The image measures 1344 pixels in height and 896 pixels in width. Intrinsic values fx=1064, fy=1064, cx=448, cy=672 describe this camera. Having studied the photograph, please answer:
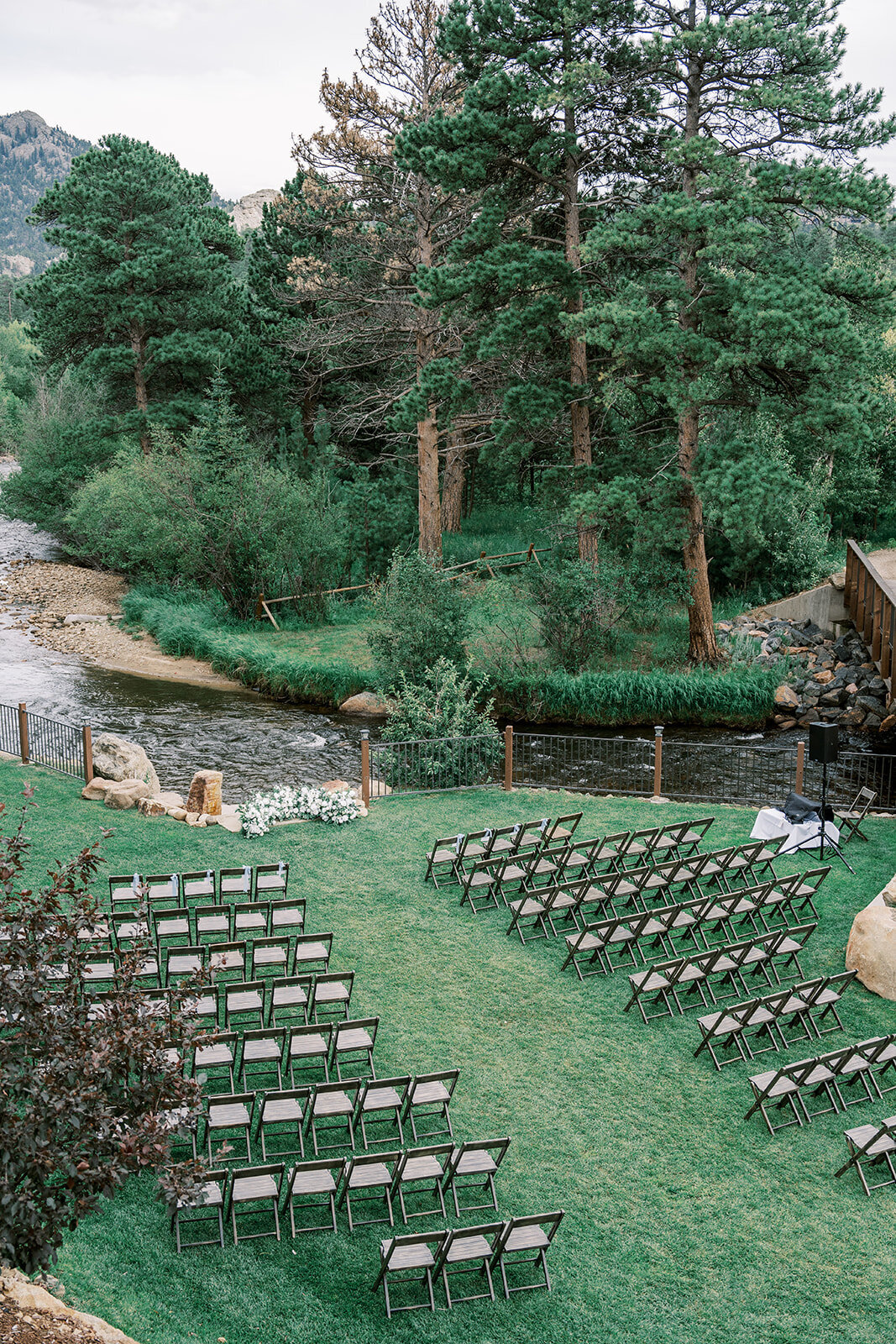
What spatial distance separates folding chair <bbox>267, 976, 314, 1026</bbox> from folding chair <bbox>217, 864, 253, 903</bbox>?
2017mm

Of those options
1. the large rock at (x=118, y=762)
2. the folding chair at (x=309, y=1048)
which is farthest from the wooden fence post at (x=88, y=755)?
the folding chair at (x=309, y=1048)

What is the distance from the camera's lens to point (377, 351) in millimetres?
34906

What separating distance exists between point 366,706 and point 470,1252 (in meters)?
19.4

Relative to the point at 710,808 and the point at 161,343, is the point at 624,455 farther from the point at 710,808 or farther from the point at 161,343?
the point at 161,343

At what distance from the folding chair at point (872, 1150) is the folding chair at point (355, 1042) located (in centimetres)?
387

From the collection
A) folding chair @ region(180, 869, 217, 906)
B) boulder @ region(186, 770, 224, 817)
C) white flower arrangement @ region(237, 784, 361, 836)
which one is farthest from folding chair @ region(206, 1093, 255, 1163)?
boulder @ region(186, 770, 224, 817)

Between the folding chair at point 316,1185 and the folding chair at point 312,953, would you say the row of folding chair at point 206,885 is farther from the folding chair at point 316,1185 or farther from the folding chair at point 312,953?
the folding chair at point 316,1185

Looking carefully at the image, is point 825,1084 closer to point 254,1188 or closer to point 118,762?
point 254,1188

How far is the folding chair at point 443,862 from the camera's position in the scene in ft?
44.9

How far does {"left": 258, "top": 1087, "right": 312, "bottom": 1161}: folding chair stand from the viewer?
7.93 metres

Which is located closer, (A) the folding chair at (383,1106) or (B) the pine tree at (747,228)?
(A) the folding chair at (383,1106)

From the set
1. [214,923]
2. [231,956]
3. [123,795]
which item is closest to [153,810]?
[123,795]

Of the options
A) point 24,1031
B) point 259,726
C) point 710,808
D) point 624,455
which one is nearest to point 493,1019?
point 24,1031

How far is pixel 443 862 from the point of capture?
13922 millimetres
